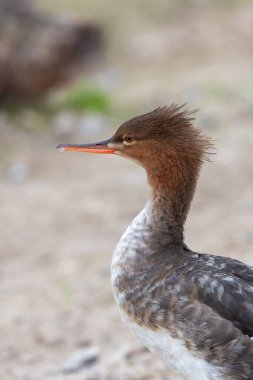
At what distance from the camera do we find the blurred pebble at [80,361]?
4.77 metres

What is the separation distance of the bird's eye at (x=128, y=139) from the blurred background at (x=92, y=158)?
4.08ft

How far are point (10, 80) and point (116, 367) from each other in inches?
214

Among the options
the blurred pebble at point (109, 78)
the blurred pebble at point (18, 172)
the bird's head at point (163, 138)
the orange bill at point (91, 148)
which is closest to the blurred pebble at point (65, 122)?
the blurred pebble at point (18, 172)

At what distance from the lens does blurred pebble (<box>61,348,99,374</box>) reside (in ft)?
15.6

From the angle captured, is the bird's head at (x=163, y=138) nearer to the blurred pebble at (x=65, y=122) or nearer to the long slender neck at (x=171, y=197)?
the long slender neck at (x=171, y=197)

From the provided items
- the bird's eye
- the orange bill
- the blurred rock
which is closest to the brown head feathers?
the bird's eye

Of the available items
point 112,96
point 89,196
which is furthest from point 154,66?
point 89,196

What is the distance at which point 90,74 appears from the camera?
11336 millimetres

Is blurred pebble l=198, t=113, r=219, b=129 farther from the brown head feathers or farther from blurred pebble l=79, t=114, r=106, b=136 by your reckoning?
the brown head feathers

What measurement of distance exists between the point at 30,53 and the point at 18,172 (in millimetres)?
1886

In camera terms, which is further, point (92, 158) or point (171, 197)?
point (92, 158)

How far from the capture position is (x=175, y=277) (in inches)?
147

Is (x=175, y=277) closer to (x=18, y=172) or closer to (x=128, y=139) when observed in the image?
(x=128, y=139)

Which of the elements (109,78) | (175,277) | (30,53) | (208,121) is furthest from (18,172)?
(175,277)
